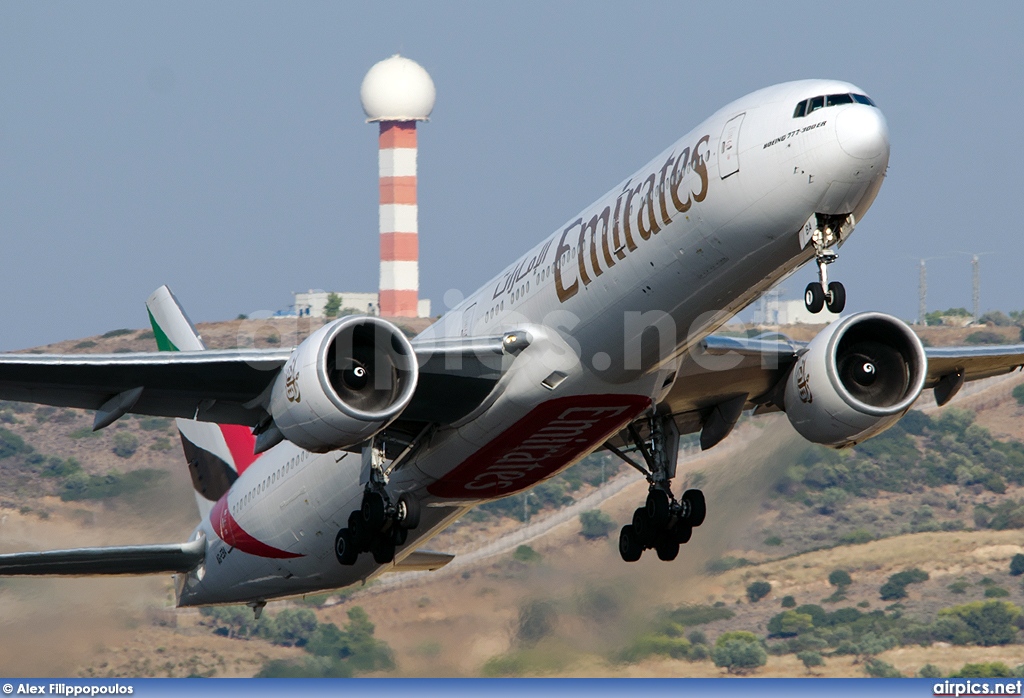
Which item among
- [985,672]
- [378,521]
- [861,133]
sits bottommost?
[985,672]

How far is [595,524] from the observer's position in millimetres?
56719

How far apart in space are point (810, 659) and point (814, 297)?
125 feet

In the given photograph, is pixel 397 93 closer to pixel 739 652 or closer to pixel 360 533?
pixel 739 652

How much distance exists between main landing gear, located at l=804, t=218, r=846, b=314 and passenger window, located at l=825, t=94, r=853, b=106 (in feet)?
5.27

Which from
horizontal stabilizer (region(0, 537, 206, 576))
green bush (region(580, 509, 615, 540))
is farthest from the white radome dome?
horizontal stabilizer (region(0, 537, 206, 576))

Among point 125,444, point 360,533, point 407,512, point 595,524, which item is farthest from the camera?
point 125,444

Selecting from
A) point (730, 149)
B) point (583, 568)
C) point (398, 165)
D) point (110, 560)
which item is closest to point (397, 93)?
point (398, 165)

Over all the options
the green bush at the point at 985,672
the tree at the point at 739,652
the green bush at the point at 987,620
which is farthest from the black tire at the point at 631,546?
the green bush at the point at 987,620

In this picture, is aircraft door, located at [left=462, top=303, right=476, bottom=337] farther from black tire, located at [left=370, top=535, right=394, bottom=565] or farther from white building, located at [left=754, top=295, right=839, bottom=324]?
white building, located at [left=754, top=295, right=839, bottom=324]

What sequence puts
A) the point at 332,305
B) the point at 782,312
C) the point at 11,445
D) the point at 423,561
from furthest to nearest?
the point at 332,305
the point at 782,312
the point at 11,445
the point at 423,561

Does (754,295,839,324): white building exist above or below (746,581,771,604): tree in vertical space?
above

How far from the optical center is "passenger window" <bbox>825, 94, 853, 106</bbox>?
68.1 ft

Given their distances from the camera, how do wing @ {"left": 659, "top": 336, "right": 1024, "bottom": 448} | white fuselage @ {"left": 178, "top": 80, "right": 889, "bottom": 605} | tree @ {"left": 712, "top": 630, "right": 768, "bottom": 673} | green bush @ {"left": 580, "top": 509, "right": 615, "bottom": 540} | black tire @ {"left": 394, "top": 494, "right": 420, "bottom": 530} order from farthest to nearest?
tree @ {"left": 712, "top": 630, "right": 768, "bottom": 673}, green bush @ {"left": 580, "top": 509, "right": 615, "bottom": 540}, wing @ {"left": 659, "top": 336, "right": 1024, "bottom": 448}, black tire @ {"left": 394, "top": 494, "right": 420, "bottom": 530}, white fuselage @ {"left": 178, "top": 80, "right": 889, "bottom": 605}

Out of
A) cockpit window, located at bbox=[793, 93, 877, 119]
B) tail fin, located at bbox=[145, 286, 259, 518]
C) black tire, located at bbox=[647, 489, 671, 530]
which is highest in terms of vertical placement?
cockpit window, located at bbox=[793, 93, 877, 119]
